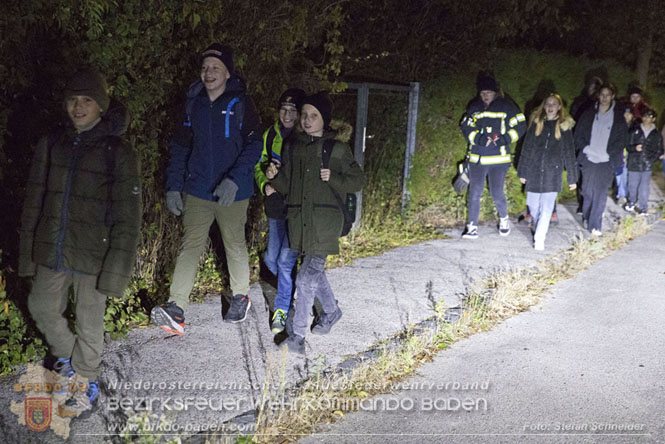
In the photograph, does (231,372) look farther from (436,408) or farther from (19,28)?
(19,28)

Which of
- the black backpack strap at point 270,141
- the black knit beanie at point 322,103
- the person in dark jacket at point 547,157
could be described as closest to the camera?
the black knit beanie at point 322,103

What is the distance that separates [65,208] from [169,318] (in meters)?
1.40

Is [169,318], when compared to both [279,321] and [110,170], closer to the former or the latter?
[279,321]

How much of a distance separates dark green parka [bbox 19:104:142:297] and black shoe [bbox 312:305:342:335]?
188 centimetres

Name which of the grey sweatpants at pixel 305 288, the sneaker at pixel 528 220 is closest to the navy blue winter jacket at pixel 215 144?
the grey sweatpants at pixel 305 288

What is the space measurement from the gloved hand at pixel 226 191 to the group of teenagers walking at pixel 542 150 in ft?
15.3

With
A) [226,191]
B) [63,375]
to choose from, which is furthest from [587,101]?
[63,375]

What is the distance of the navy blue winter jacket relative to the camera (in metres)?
5.10

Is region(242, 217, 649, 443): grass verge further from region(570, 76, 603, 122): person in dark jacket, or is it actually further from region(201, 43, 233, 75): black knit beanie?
region(570, 76, 603, 122): person in dark jacket

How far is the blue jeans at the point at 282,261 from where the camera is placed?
5.39m

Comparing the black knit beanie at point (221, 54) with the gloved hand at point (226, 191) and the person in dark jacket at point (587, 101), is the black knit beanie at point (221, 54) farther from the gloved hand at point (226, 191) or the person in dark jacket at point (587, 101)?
the person in dark jacket at point (587, 101)

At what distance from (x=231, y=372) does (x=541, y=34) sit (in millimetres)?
13568

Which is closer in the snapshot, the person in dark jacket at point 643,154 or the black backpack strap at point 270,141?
the black backpack strap at point 270,141

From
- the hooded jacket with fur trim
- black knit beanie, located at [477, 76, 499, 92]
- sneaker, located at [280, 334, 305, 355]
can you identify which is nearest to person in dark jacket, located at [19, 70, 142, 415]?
sneaker, located at [280, 334, 305, 355]
